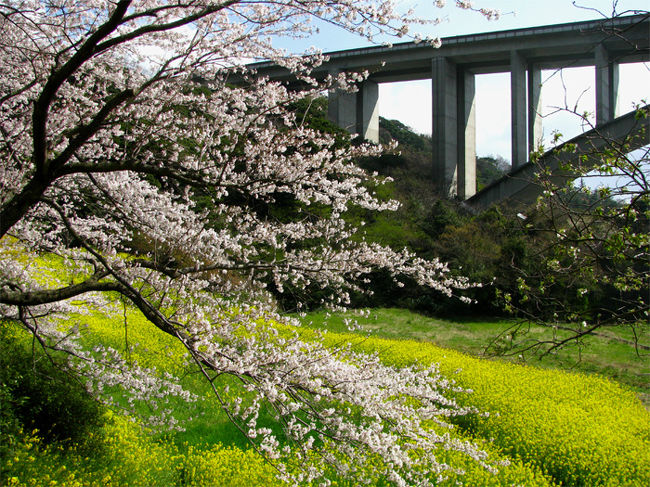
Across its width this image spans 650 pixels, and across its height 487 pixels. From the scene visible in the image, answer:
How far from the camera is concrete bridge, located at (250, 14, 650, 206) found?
25609 mm

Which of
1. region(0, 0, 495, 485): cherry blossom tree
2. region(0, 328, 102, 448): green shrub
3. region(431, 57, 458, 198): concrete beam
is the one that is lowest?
region(0, 328, 102, 448): green shrub

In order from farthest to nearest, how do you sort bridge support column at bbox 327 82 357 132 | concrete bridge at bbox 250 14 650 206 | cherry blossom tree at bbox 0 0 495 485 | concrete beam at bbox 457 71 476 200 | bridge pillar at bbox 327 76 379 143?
concrete beam at bbox 457 71 476 200, bridge pillar at bbox 327 76 379 143, bridge support column at bbox 327 82 357 132, concrete bridge at bbox 250 14 650 206, cherry blossom tree at bbox 0 0 495 485

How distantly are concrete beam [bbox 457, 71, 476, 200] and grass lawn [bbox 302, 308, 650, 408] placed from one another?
607 inches

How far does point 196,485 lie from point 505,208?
74.7ft

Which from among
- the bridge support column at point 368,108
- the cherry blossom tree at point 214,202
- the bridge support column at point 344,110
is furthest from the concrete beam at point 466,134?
the cherry blossom tree at point 214,202

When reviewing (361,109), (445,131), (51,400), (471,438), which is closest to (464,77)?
(445,131)

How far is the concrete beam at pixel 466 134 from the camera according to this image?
32.0 metres

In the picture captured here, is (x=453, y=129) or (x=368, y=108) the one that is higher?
(x=368, y=108)

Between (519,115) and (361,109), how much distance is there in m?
9.71

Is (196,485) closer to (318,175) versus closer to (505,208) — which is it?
(318,175)

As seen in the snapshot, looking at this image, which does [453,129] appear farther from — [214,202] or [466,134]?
[214,202]

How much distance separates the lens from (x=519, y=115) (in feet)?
93.9

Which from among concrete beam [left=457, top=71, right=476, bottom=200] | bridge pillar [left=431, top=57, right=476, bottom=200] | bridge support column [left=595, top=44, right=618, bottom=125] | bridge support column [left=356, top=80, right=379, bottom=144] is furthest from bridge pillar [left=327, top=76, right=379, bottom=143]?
bridge support column [left=595, top=44, right=618, bottom=125]

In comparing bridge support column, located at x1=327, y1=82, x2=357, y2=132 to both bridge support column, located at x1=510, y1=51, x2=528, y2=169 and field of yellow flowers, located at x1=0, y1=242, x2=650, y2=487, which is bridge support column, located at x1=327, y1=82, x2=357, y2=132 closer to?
bridge support column, located at x1=510, y1=51, x2=528, y2=169
